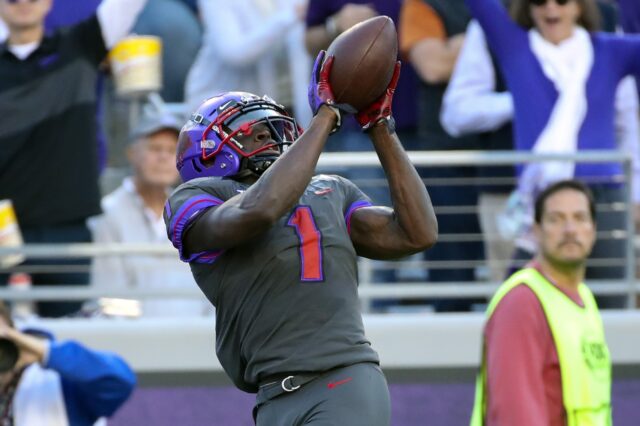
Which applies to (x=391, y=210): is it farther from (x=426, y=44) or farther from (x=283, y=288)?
(x=426, y=44)

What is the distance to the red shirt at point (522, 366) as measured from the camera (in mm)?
5379

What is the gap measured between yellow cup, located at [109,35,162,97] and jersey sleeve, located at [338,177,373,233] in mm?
2662

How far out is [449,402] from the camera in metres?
6.80

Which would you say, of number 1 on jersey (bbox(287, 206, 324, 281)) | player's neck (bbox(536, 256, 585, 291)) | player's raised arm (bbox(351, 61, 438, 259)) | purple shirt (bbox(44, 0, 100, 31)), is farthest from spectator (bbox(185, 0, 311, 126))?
number 1 on jersey (bbox(287, 206, 324, 281))

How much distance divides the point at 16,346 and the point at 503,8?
258 cm

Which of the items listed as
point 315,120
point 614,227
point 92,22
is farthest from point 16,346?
point 614,227

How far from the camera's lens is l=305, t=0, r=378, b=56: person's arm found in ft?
22.6

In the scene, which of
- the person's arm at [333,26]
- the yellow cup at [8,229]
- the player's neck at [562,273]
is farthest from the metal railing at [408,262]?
the player's neck at [562,273]

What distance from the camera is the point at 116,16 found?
666 centimetres

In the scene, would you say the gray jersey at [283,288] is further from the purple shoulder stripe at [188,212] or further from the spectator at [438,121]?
the spectator at [438,121]

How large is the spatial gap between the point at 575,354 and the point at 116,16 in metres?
2.47

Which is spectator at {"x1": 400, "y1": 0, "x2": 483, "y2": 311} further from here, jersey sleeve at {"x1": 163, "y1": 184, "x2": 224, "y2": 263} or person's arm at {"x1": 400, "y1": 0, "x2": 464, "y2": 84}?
jersey sleeve at {"x1": 163, "y1": 184, "x2": 224, "y2": 263}

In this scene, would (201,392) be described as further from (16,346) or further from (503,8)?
(503,8)

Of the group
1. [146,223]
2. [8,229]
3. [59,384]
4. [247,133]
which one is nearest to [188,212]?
[247,133]
